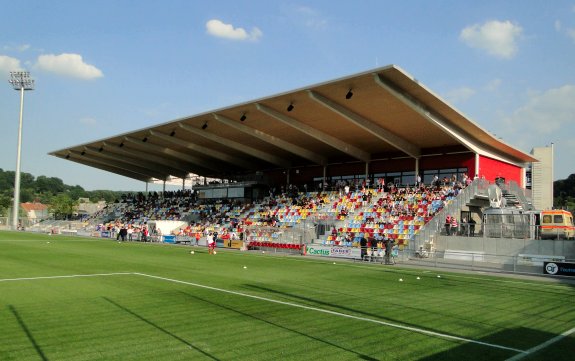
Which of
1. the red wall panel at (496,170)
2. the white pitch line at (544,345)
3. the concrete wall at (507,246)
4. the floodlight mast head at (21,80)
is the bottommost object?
the white pitch line at (544,345)

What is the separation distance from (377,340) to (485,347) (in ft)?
6.20

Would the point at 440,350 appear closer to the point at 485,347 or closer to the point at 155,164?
the point at 485,347

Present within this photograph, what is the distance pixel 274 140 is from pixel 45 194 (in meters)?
151

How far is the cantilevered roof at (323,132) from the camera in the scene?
30.8m

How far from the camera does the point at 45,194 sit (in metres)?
170

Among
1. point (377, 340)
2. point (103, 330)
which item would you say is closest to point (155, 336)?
point (103, 330)

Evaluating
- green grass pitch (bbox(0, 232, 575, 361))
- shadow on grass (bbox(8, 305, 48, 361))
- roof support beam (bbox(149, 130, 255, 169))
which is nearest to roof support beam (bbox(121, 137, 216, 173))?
roof support beam (bbox(149, 130, 255, 169))

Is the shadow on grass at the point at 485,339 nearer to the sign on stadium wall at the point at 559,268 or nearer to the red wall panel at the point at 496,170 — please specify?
A: the sign on stadium wall at the point at 559,268

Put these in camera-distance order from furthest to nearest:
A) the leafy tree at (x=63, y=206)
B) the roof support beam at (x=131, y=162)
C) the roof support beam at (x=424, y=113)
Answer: the leafy tree at (x=63, y=206), the roof support beam at (x=131, y=162), the roof support beam at (x=424, y=113)

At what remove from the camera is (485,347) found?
8836 millimetres

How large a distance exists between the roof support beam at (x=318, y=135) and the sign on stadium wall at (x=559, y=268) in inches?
789

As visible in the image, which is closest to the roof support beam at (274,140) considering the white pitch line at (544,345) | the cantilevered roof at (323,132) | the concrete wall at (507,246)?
the cantilevered roof at (323,132)

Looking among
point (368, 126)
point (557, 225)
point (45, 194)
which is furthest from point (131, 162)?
point (45, 194)

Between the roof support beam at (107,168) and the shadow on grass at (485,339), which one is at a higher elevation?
the roof support beam at (107,168)
